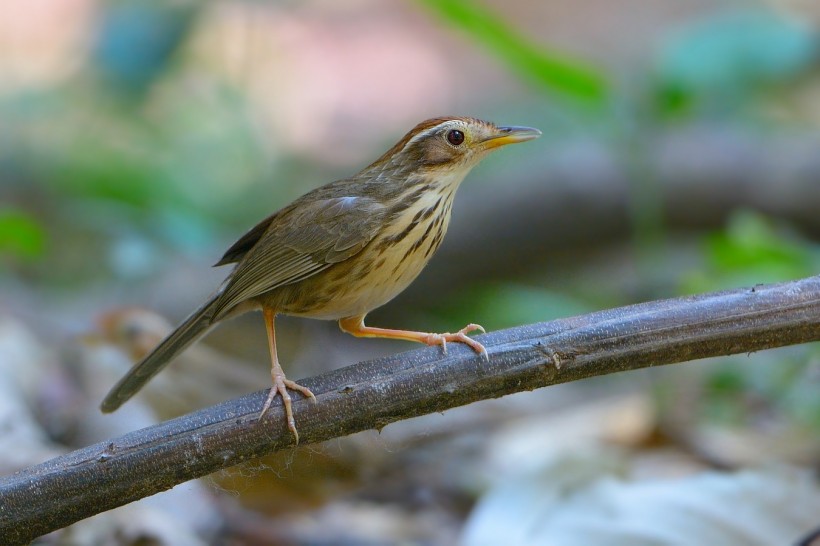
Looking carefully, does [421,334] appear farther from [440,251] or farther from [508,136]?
[440,251]

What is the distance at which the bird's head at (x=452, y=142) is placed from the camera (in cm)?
381

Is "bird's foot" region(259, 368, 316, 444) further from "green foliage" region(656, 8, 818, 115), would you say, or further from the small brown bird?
"green foliage" region(656, 8, 818, 115)

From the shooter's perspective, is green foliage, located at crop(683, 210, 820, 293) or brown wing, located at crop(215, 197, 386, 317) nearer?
brown wing, located at crop(215, 197, 386, 317)

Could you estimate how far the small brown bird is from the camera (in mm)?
3615

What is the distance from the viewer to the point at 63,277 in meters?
8.19

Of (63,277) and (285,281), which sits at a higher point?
(285,281)

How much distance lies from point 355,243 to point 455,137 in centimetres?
57

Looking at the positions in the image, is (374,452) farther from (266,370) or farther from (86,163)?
(86,163)

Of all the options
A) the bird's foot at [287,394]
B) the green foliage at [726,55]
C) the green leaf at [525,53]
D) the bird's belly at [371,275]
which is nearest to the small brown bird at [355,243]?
the bird's belly at [371,275]

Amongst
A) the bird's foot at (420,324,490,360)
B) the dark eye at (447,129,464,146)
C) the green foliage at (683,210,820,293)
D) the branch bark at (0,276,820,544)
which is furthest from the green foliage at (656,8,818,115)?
the branch bark at (0,276,820,544)

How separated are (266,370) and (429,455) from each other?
3.25 feet

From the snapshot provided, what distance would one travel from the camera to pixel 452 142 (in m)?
3.82

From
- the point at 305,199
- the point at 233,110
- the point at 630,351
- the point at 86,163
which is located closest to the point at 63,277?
the point at 86,163

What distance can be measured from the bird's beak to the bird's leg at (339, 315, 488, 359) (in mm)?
716
